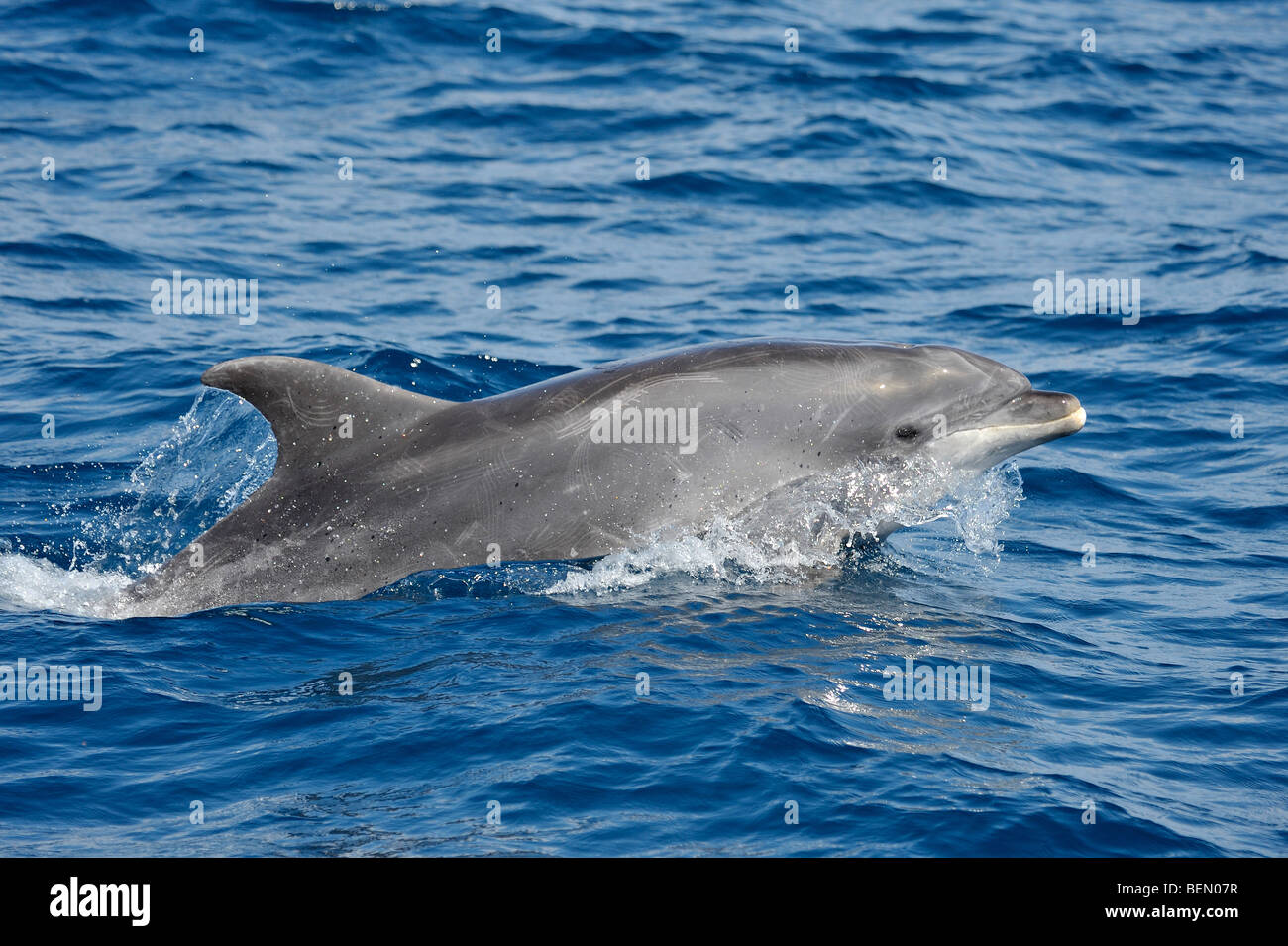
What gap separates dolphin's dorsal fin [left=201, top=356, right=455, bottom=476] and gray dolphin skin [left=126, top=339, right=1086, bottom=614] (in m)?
0.01

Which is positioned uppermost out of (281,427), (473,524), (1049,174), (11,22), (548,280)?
(11,22)

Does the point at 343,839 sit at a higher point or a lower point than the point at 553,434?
lower

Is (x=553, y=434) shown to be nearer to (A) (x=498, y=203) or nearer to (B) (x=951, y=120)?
(A) (x=498, y=203)

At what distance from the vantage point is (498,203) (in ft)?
69.3

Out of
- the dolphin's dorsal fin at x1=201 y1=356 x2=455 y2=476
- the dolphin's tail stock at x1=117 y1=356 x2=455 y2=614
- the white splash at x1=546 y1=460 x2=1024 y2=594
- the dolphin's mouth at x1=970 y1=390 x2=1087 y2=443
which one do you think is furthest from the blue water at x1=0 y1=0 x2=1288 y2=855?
the dolphin's mouth at x1=970 y1=390 x2=1087 y2=443

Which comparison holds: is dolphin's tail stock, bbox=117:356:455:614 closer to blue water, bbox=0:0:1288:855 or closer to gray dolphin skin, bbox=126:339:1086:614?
gray dolphin skin, bbox=126:339:1086:614

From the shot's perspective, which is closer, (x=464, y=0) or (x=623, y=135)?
(x=623, y=135)

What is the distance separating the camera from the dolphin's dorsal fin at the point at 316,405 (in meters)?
8.91

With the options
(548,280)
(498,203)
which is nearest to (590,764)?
(548,280)

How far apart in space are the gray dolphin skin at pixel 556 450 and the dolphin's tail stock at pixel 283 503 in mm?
10

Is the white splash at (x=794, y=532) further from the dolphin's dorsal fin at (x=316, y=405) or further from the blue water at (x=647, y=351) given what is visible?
the dolphin's dorsal fin at (x=316, y=405)

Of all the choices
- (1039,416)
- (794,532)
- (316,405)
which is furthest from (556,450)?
(1039,416)

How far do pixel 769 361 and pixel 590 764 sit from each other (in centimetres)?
351

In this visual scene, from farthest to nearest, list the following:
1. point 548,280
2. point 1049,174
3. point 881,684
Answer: point 1049,174
point 548,280
point 881,684
